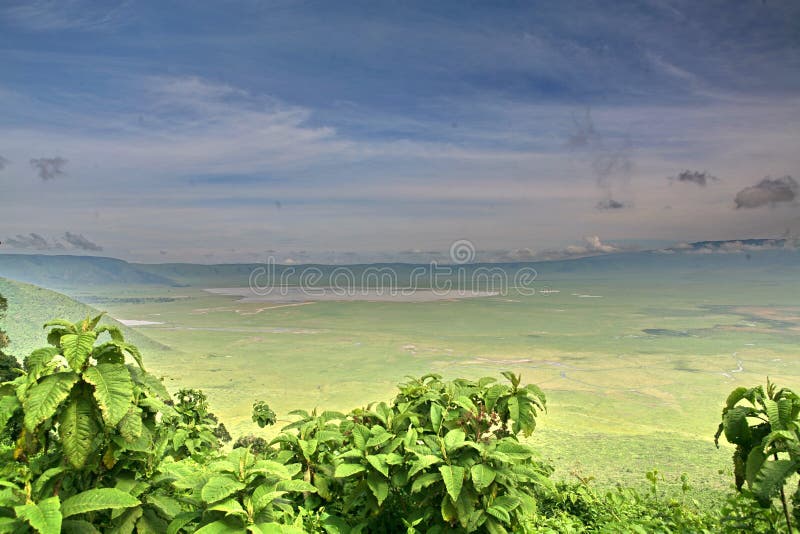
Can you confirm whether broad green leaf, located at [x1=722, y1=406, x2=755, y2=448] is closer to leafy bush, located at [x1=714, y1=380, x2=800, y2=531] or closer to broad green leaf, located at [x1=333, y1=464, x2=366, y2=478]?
leafy bush, located at [x1=714, y1=380, x2=800, y2=531]

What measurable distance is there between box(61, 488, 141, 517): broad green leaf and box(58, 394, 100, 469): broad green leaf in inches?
7.1

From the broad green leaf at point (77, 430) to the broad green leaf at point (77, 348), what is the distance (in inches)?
7.6

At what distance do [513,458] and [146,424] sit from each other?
206 centimetres

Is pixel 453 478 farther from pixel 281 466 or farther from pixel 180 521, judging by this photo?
pixel 180 521

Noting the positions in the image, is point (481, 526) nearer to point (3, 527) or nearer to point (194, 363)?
point (3, 527)

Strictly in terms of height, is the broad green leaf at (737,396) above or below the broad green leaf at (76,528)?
above

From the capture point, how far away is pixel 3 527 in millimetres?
1942

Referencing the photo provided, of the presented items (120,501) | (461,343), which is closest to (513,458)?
(120,501)

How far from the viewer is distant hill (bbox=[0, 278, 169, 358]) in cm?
2270

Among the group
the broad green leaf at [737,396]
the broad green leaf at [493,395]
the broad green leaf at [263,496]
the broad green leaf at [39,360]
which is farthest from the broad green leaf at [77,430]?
the broad green leaf at [737,396]

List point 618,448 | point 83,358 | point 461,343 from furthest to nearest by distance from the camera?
1. point 461,343
2. point 618,448
3. point 83,358

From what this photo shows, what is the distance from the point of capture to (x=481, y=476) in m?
2.62

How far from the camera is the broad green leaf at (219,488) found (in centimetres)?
215

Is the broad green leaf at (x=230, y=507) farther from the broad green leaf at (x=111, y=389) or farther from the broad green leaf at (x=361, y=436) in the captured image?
the broad green leaf at (x=361, y=436)
